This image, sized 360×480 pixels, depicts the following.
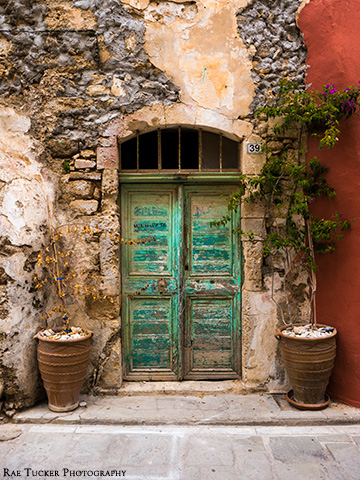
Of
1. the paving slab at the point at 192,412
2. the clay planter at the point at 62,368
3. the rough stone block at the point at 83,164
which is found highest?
the rough stone block at the point at 83,164

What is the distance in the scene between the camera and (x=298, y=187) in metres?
3.82

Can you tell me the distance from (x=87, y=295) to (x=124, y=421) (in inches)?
46.5

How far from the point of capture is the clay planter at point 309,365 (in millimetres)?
3389

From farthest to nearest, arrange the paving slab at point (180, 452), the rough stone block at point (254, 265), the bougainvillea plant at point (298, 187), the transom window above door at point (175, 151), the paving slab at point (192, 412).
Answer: the transom window above door at point (175, 151) < the rough stone block at point (254, 265) < the bougainvillea plant at point (298, 187) < the paving slab at point (192, 412) < the paving slab at point (180, 452)

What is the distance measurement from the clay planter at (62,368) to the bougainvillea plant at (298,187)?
5.74 ft

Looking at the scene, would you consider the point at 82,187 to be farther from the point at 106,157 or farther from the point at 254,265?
the point at 254,265

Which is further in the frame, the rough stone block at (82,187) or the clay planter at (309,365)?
the rough stone block at (82,187)

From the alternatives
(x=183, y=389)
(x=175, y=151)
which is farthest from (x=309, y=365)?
(x=175, y=151)

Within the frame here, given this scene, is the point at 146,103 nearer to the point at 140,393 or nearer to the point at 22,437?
the point at 140,393

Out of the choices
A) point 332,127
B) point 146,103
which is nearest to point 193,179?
point 146,103

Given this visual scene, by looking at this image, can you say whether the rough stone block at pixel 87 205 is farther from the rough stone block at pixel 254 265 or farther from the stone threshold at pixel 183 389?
the stone threshold at pixel 183 389

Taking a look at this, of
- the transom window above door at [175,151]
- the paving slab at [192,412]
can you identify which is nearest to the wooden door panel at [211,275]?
the transom window above door at [175,151]

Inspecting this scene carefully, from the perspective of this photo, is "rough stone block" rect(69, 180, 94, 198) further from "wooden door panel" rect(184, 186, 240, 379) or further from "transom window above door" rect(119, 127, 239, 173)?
"wooden door panel" rect(184, 186, 240, 379)

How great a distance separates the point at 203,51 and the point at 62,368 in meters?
3.18
